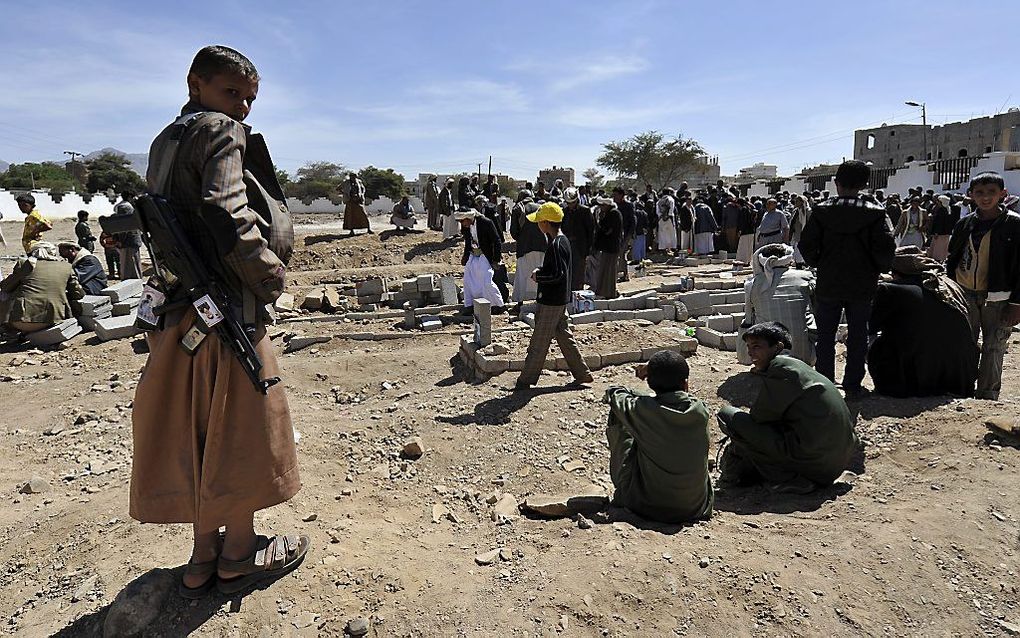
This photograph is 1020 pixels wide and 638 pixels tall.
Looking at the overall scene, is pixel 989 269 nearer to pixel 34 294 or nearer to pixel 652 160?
pixel 34 294

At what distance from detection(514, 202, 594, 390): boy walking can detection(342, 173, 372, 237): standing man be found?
12.0m

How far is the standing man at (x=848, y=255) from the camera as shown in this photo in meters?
4.38

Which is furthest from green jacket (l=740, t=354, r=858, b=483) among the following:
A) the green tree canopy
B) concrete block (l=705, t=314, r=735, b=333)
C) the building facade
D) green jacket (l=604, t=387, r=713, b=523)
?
the green tree canopy

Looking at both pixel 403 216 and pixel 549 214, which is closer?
pixel 549 214

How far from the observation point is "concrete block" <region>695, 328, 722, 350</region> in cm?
708

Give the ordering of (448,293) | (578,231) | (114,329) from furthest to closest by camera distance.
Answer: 1. (448,293)
2. (578,231)
3. (114,329)

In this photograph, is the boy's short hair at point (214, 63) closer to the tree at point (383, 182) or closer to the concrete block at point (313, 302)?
the concrete block at point (313, 302)

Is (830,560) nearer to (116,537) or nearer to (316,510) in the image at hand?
(316,510)

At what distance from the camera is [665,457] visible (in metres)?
3.08

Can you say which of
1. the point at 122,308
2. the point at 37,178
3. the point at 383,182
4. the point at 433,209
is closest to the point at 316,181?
the point at 383,182

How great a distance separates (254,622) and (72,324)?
748 centimetres

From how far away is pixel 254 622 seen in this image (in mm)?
2281

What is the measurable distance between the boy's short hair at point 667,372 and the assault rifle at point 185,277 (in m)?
1.71

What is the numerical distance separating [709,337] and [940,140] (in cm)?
4065
